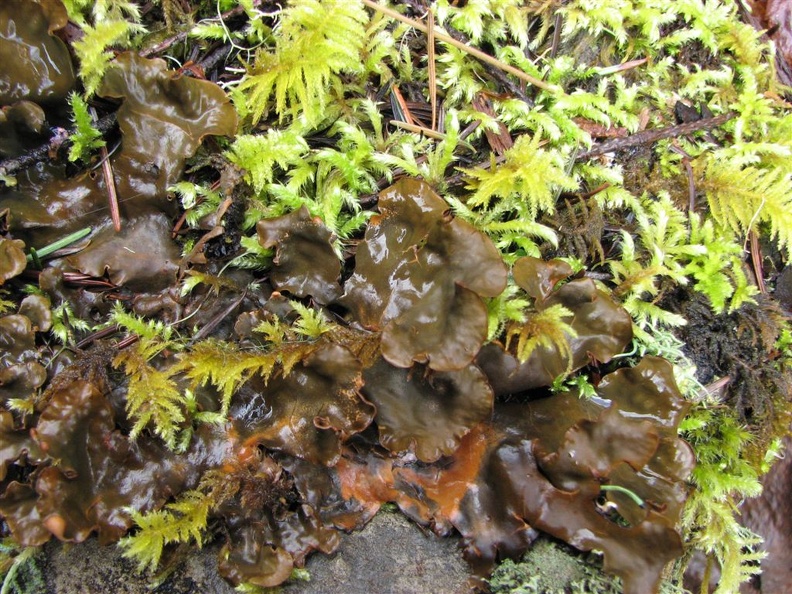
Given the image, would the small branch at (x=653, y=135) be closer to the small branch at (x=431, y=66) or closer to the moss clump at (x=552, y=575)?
the small branch at (x=431, y=66)

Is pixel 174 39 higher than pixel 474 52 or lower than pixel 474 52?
lower

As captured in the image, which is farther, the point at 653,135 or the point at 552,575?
the point at 653,135

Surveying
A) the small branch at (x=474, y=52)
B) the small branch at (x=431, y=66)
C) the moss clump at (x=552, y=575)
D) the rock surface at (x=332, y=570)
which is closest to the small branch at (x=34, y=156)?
the small branch at (x=474, y=52)

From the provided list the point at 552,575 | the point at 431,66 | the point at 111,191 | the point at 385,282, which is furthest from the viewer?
the point at 431,66

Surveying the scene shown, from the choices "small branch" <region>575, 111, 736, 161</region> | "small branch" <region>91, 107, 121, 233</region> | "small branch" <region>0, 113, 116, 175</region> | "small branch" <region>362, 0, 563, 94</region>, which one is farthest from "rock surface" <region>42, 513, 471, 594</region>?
"small branch" <region>362, 0, 563, 94</region>

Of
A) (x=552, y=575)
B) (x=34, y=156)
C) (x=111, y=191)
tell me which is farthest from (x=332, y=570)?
(x=34, y=156)

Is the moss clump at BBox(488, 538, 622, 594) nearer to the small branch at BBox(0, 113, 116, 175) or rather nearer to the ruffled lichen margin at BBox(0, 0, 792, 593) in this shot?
the ruffled lichen margin at BBox(0, 0, 792, 593)

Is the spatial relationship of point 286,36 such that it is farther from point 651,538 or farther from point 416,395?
point 651,538

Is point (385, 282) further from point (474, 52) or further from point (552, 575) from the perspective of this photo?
point (552, 575)

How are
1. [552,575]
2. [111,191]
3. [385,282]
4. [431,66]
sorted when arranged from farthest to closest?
[431,66] → [111,191] → [385,282] → [552,575]

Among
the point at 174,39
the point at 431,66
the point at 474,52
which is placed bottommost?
the point at 174,39
